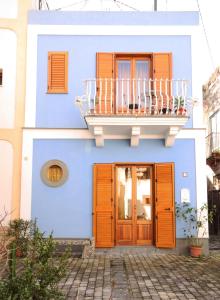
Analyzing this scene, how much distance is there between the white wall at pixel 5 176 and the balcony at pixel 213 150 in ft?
26.9

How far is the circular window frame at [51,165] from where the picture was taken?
427 inches

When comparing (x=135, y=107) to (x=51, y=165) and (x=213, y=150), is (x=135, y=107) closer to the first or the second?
(x=51, y=165)

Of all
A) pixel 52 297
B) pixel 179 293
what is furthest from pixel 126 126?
pixel 52 297

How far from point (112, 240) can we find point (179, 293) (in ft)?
13.4

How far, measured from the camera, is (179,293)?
664 centimetres

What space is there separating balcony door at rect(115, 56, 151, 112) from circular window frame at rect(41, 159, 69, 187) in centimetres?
213

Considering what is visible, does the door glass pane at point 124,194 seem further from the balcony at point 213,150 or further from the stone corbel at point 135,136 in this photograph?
the balcony at point 213,150

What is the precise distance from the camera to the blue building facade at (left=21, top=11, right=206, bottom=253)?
10734mm

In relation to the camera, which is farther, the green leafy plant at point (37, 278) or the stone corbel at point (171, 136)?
the stone corbel at point (171, 136)

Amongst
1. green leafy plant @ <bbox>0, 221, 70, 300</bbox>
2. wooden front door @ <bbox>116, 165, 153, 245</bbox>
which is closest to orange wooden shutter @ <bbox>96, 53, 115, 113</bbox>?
wooden front door @ <bbox>116, 165, 153, 245</bbox>

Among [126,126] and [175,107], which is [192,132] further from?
[126,126]

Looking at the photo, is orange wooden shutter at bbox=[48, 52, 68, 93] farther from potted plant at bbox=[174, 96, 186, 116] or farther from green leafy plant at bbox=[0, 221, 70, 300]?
green leafy plant at bbox=[0, 221, 70, 300]

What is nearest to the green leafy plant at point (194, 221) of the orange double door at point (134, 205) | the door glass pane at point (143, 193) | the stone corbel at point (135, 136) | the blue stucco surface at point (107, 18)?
the orange double door at point (134, 205)

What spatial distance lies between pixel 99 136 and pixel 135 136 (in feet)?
3.04
